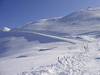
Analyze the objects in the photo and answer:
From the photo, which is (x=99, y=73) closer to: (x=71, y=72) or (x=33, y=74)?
(x=71, y=72)

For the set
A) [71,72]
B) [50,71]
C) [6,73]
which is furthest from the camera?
[6,73]

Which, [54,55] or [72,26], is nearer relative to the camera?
[54,55]

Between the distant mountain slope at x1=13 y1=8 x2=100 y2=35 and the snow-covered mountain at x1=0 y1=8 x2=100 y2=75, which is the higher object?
the distant mountain slope at x1=13 y1=8 x2=100 y2=35

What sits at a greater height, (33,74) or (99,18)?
(99,18)

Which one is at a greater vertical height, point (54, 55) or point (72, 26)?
point (72, 26)

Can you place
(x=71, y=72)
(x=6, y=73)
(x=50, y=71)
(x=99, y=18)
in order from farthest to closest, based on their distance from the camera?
(x=99, y=18)
(x=6, y=73)
(x=50, y=71)
(x=71, y=72)

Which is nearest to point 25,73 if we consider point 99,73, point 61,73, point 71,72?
point 61,73

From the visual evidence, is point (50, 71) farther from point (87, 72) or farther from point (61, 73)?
point (87, 72)

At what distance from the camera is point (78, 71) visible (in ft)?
16.8

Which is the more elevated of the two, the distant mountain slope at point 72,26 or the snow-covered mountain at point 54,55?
the distant mountain slope at point 72,26

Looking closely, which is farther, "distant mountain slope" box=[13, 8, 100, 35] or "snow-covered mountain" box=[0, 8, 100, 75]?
"distant mountain slope" box=[13, 8, 100, 35]

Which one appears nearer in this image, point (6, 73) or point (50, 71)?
point (50, 71)

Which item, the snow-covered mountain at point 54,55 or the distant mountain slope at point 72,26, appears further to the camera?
the distant mountain slope at point 72,26

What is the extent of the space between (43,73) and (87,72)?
201 cm
